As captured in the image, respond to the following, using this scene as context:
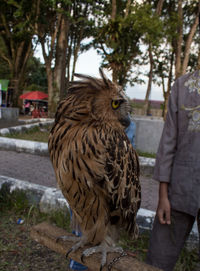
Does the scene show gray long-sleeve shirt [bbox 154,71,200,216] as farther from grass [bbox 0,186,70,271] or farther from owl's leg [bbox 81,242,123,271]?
grass [bbox 0,186,70,271]

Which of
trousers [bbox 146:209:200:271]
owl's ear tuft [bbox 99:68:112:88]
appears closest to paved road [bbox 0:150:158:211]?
trousers [bbox 146:209:200:271]

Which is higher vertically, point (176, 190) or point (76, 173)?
point (76, 173)

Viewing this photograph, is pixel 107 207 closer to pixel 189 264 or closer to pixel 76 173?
pixel 76 173

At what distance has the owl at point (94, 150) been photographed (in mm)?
1473

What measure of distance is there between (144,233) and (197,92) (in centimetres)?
199

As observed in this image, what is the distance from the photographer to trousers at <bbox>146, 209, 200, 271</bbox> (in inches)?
68.9

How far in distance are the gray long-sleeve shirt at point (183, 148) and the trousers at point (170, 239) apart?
0.38 ft

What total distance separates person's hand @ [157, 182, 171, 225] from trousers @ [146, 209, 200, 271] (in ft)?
0.12

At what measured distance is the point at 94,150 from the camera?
1.47m

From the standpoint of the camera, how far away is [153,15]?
36.4ft

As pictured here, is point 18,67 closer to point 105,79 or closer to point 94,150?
point 105,79

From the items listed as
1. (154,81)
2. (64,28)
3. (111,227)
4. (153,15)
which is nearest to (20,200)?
(111,227)

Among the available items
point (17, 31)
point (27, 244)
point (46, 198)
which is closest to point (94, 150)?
point (27, 244)

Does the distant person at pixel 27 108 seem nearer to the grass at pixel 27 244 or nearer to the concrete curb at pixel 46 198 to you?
the concrete curb at pixel 46 198
